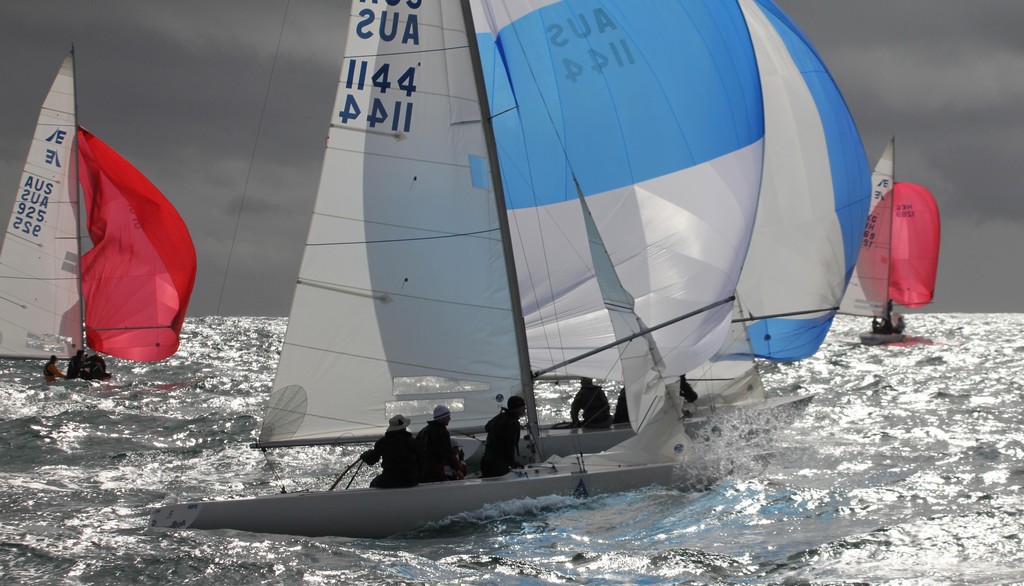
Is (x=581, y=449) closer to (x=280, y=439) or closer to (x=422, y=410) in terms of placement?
(x=422, y=410)

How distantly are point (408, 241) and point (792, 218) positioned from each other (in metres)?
7.04

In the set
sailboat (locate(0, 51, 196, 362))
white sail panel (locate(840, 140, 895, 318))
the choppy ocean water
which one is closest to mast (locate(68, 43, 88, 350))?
sailboat (locate(0, 51, 196, 362))

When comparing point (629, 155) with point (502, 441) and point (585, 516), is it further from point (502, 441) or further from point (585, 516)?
point (585, 516)

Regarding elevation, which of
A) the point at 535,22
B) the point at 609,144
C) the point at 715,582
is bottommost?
the point at 715,582

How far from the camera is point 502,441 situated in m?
8.33

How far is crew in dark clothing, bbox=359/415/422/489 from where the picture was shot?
7758 mm

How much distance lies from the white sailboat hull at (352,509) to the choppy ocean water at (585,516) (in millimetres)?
105

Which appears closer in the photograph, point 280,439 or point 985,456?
point 280,439

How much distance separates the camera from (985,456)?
36.3 feet

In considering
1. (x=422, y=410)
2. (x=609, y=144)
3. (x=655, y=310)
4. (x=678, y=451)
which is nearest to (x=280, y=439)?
(x=422, y=410)

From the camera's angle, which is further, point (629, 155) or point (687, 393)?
point (687, 393)

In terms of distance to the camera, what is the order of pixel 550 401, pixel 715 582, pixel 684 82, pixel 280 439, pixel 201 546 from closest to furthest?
pixel 715 582 → pixel 201 546 → pixel 280 439 → pixel 684 82 → pixel 550 401

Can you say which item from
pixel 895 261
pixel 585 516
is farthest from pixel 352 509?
pixel 895 261

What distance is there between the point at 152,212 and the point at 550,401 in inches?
331
